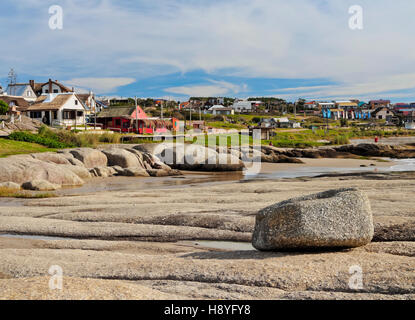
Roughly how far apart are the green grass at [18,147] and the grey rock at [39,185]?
1133cm

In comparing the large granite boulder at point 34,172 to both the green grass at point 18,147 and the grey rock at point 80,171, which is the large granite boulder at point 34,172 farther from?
the green grass at point 18,147

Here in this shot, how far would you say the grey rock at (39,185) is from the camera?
2773cm

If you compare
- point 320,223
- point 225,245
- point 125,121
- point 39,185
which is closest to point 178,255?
point 225,245

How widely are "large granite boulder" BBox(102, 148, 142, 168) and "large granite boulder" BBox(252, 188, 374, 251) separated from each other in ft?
A: 103

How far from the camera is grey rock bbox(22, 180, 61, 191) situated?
27734mm

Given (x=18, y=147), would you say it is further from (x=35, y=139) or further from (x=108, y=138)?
(x=108, y=138)

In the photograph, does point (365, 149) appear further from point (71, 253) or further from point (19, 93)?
point (19, 93)

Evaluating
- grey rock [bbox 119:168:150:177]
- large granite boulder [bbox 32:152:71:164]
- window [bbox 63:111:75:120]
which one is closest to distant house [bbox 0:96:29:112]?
window [bbox 63:111:75:120]

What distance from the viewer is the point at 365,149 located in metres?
72.4

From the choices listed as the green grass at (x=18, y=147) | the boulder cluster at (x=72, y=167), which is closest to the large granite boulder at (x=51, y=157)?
the boulder cluster at (x=72, y=167)

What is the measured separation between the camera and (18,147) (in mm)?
41625

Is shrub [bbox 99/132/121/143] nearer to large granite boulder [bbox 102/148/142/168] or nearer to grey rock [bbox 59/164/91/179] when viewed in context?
large granite boulder [bbox 102/148/142/168]

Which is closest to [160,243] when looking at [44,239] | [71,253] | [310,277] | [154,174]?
[71,253]
